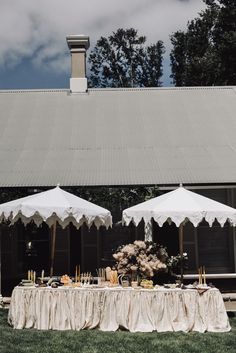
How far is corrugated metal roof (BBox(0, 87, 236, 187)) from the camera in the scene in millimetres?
12055

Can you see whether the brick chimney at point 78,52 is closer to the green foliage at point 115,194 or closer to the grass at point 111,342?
the green foliage at point 115,194

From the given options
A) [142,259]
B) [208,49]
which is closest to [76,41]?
[142,259]

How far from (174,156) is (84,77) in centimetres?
611

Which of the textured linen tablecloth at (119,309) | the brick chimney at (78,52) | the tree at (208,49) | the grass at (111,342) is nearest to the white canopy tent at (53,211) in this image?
the textured linen tablecloth at (119,309)

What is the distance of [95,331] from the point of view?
862 centimetres

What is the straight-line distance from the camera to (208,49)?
1249 inches

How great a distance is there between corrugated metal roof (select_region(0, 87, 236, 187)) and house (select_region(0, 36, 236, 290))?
2cm

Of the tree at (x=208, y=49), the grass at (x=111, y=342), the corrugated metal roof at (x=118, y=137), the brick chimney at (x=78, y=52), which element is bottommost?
the grass at (x=111, y=342)

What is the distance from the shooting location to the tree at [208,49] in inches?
1166

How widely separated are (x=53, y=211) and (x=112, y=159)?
3968mm

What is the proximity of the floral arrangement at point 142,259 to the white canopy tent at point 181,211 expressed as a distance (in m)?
0.52

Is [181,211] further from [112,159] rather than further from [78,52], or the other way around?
[78,52]

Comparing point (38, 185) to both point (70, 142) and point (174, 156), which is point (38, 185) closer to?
point (70, 142)

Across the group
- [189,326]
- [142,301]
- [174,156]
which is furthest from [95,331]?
[174,156]
